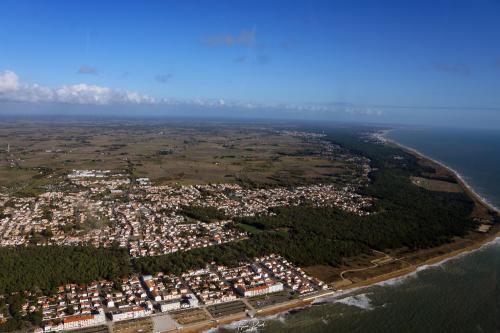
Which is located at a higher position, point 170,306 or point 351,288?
point 170,306

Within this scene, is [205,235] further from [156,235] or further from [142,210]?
[142,210]

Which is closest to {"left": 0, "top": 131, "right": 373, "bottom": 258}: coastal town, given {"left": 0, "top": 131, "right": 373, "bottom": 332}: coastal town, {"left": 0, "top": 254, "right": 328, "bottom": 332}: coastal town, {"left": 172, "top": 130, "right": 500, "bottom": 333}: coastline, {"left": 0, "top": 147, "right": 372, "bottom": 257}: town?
{"left": 0, "top": 147, "right": 372, "bottom": 257}: town

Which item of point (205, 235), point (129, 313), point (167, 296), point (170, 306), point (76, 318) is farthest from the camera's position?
point (205, 235)

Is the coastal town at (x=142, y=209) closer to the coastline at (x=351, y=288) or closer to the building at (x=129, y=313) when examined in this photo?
the building at (x=129, y=313)

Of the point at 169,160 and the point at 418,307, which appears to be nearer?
the point at 418,307

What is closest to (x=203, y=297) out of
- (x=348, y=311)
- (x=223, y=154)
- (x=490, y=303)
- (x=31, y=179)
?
(x=348, y=311)

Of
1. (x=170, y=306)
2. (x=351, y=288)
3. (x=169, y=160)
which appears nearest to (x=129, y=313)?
(x=170, y=306)

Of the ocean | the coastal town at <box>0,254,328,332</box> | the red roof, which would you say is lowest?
the ocean

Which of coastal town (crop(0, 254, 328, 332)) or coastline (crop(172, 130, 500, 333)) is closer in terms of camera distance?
coastline (crop(172, 130, 500, 333))

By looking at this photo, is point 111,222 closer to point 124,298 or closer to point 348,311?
point 124,298

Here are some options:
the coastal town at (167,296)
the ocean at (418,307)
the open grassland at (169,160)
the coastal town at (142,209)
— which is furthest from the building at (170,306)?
the open grassland at (169,160)

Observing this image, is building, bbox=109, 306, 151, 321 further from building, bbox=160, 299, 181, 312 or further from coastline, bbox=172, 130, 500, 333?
coastline, bbox=172, 130, 500, 333
